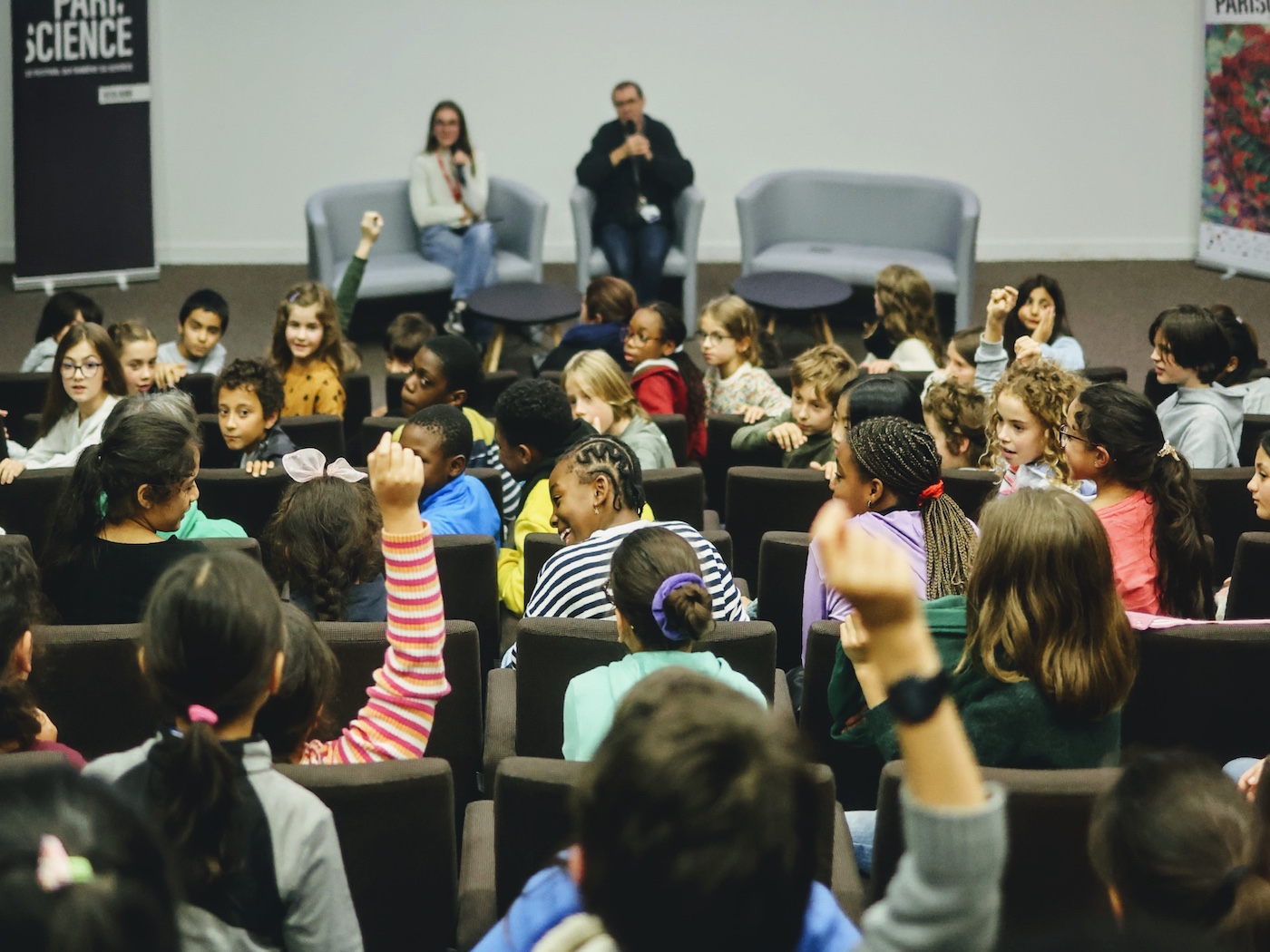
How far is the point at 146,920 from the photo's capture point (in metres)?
1.08

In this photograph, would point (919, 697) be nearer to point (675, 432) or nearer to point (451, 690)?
point (451, 690)

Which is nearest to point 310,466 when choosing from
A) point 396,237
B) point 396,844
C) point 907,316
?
point 396,844

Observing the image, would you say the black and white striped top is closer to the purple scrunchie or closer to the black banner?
the purple scrunchie

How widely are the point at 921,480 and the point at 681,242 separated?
545 centimetres

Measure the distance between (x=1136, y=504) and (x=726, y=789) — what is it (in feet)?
7.67

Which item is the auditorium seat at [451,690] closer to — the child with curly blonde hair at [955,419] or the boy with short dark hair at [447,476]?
the boy with short dark hair at [447,476]

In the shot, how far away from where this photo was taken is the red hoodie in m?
5.09

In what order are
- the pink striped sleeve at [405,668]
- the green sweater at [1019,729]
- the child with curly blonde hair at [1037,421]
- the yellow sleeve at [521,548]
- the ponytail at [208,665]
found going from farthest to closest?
the yellow sleeve at [521,548] → the child with curly blonde hair at [1037,421] → the green sweater at [1019,729] → the pink striped sleeve at [405,668] → the ponytail at [208,665]

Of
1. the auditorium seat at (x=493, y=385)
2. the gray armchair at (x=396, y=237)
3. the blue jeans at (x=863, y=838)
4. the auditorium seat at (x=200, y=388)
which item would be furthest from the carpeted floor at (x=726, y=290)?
the blue jeans at (x=863, y=838)

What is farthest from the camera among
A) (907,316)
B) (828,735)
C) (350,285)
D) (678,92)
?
(678,92)

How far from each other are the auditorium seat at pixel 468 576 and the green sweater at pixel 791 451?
122cm

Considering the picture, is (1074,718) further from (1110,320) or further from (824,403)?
(1110,320)

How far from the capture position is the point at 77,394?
14.6 ft

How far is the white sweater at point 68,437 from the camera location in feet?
14.5
